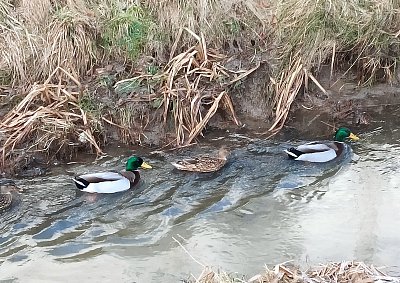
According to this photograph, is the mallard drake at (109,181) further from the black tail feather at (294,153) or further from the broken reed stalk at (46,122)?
the black tail feather at (294,153)

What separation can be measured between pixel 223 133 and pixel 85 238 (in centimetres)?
245

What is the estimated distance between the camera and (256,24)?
8.23 metres

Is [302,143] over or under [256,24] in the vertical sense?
under

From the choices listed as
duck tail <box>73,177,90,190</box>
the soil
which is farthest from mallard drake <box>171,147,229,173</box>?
duck tail <box>73,177,90,190</box>

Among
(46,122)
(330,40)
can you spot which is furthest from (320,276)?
(330,40)

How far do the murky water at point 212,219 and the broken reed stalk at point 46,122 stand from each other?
1.10 feet

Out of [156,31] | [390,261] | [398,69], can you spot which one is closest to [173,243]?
[390,261]

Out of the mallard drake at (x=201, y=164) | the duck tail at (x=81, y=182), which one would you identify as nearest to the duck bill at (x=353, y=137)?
the mallard drake at (x=201, y=164)

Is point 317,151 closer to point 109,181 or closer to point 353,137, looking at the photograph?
point 353,137

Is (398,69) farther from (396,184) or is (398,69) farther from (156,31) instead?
(156,31)

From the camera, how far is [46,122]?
7148mm

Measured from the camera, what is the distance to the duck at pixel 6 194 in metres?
6.14

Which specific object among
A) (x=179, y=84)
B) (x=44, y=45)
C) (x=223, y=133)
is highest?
(x=44, y=45)

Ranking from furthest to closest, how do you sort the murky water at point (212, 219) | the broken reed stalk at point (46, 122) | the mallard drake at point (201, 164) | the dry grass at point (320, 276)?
the broken reed stalk at point (46, 122)
the mallard drake at point (201, 164)
the murky water at point (212, 219)
the dry grass at point (320, 276)
